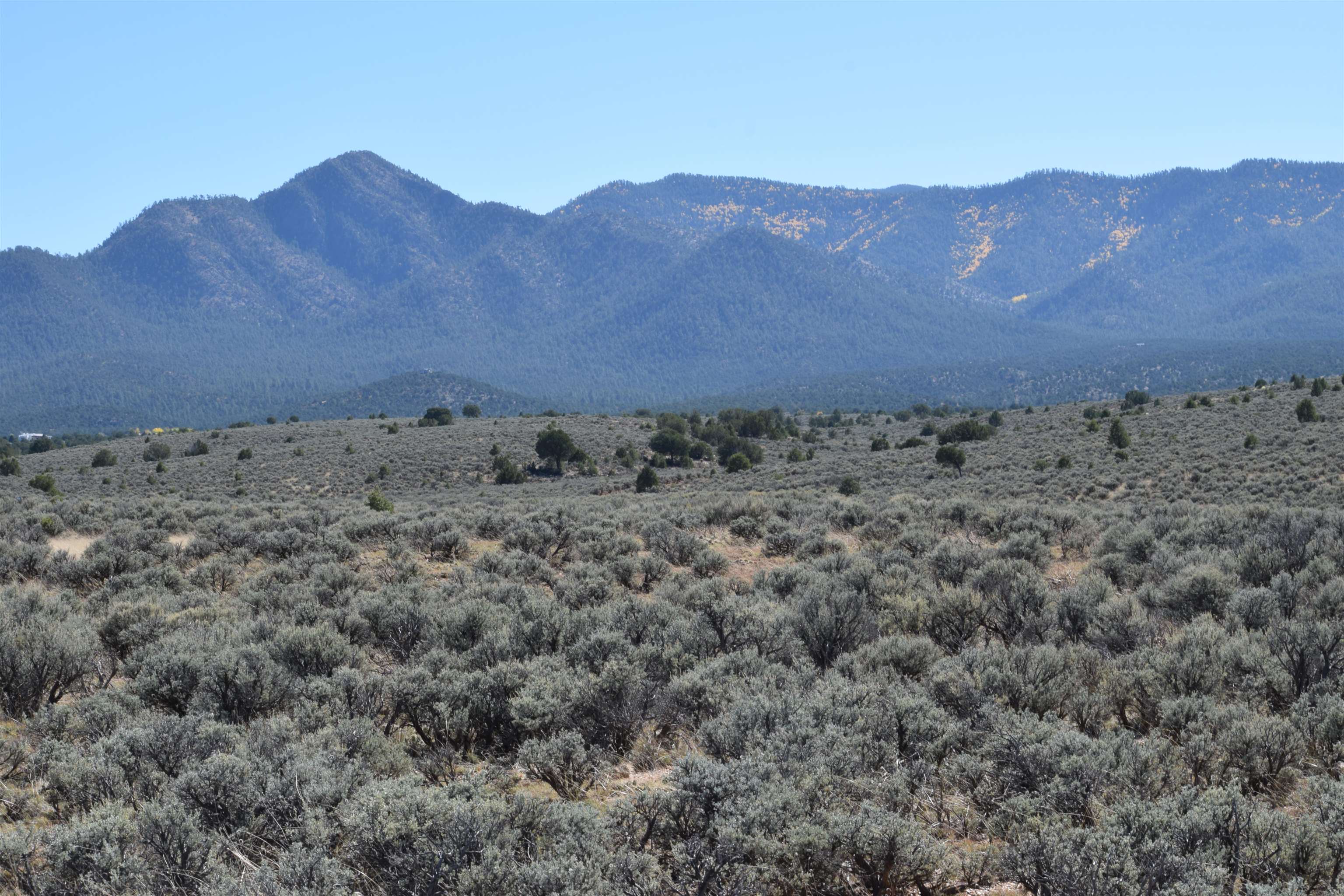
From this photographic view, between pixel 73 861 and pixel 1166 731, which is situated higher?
pixel 73 861

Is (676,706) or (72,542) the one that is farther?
(72,542)

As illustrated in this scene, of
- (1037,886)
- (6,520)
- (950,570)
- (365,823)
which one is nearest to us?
(1037,886)

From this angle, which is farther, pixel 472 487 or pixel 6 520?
pixel 472 487

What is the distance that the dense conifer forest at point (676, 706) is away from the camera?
17.0 ft

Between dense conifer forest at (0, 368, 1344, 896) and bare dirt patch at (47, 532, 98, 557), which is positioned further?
bare dirt patch at (47, 532, 98, 557)

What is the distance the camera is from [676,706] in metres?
8.27

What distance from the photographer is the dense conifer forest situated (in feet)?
17.0

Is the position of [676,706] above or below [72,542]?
below

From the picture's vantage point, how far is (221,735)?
7.04 m

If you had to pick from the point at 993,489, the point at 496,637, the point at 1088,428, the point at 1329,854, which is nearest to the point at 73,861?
the point at 496,637

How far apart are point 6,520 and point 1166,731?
24.2 meters

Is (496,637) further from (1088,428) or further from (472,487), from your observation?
(1088,428)

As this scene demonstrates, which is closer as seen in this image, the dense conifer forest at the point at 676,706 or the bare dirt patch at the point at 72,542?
the dense conifer forest at the point at 676,706

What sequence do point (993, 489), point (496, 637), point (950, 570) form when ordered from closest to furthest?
point (496, 637)
point (950, 570)
point (993, 489)
